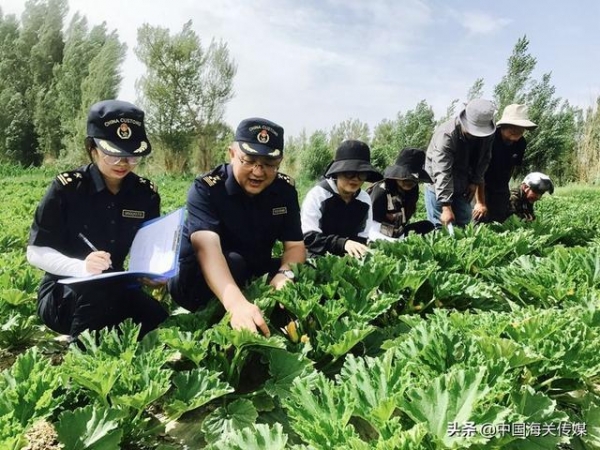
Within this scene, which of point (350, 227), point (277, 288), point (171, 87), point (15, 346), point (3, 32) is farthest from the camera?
point (3, 32)

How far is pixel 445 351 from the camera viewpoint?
1938 millimetres

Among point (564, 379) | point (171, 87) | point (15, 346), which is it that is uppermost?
point (171, 87)

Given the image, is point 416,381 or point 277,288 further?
point 277,288

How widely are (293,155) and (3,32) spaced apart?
22.3 m

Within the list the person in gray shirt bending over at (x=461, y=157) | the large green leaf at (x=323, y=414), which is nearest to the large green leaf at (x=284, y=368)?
the large green leaf at (x=323, y=414)

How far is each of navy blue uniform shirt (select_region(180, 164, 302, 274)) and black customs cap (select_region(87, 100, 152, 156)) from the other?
1.76ft

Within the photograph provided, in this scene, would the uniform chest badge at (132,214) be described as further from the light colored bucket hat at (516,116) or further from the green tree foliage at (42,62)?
the green tree foliage at (42,62)

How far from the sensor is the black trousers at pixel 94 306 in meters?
2.60

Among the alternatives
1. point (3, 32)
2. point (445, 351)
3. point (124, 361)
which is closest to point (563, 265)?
point (445, 351)

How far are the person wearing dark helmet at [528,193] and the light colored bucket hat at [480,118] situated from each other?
185cm

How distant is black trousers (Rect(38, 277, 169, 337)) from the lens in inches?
102

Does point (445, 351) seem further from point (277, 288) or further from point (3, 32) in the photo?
point (3, 32)

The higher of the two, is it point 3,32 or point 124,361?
point 3,32

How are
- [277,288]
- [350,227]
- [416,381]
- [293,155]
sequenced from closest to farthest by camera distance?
[416,381] → [277,288] → [350,227] → [293,155]
